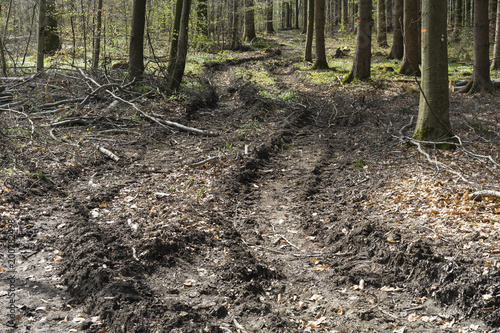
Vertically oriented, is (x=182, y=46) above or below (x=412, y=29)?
below

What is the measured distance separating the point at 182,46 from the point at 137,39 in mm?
1492

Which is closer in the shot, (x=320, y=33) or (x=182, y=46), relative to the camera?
(x=182, y=46)

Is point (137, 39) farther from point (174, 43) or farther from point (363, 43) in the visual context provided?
point (363, 43)

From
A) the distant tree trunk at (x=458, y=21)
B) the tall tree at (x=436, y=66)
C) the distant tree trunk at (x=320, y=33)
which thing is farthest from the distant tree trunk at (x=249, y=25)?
the tall tree at (x=436, y=66)

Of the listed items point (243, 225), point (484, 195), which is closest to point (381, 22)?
point (484, 195)

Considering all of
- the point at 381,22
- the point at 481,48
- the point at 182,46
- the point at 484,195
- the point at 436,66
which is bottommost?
the point at 484,195

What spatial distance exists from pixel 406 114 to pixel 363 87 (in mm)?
3834

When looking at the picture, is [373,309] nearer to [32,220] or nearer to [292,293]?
[292,293]

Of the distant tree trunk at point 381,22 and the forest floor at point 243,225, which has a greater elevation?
the distant tree trunk at point 381,22

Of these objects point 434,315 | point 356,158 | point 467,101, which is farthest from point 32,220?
point 467,101

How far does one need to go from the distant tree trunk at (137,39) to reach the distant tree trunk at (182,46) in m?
1.14

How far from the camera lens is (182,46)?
44.8 ft

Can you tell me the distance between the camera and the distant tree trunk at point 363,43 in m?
15.5

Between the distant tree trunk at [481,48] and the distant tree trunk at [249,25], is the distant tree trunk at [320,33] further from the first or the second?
the distant tree trunk at [249,25]
